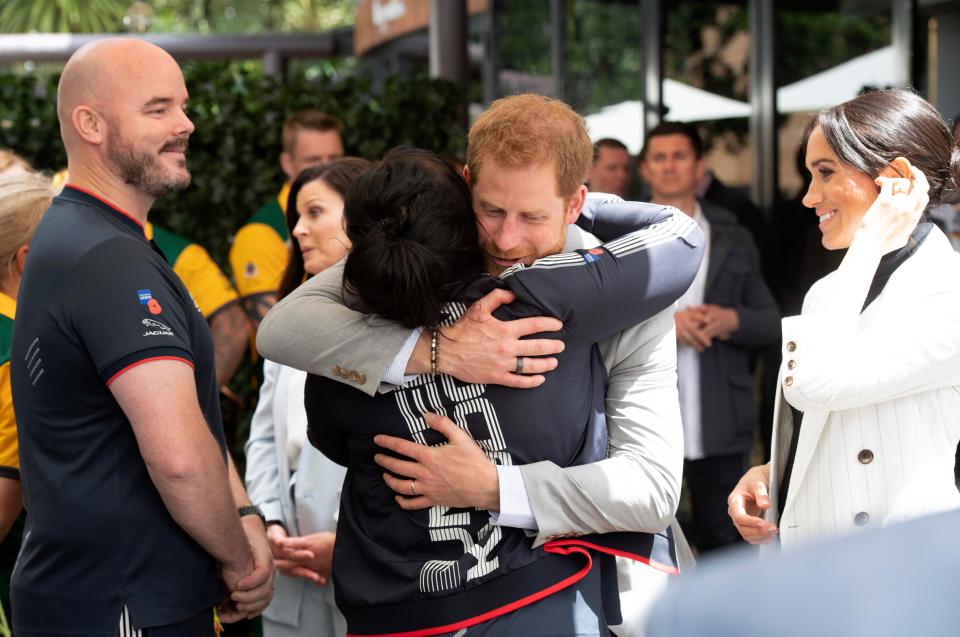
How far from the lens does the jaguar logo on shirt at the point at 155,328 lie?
2.36 meters

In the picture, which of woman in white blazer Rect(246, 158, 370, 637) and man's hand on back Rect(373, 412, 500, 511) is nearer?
man's hand on back Rect(373, 412, 500, 511)

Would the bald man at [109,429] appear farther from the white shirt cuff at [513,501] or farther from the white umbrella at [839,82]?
the white umbrella at [839,82]

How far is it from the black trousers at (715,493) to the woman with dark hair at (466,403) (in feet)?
9.44

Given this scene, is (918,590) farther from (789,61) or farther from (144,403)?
(789,61)

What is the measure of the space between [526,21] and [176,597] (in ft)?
23.7

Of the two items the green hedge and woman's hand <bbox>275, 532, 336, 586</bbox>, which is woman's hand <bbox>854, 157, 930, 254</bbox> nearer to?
woman's hand <bbox>275, 532, 336, 586</bbox>

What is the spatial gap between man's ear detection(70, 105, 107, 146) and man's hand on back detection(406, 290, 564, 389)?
0.96 meters

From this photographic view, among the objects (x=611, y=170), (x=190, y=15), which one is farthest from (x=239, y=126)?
(x=190, y=15)

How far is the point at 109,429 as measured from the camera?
95.0 inches

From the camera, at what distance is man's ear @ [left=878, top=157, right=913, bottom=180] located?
7.50 feet

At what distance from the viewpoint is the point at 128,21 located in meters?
9.45

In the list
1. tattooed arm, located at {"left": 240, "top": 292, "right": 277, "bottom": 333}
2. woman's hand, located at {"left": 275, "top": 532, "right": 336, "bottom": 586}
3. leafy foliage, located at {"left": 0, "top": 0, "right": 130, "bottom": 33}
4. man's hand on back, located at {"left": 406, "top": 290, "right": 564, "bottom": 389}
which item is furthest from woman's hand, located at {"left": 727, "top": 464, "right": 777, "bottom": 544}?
leafy foliage, located at {"left": 0, "top": 0, "right": 130, "bottom": 33}

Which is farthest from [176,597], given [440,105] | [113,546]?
[440,105]

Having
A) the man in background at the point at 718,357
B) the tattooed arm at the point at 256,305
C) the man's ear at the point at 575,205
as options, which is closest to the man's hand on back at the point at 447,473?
the man's ear at the point at 575,205
